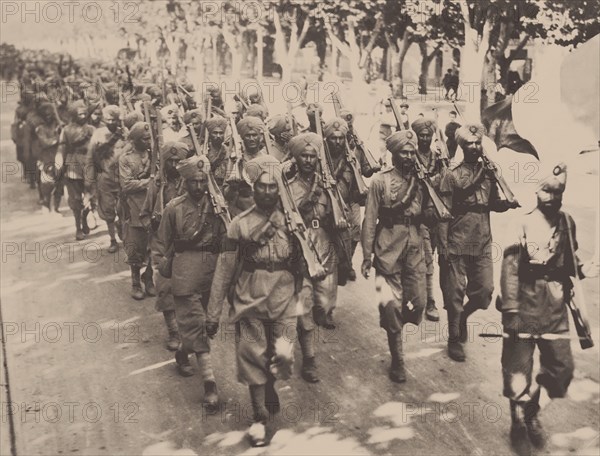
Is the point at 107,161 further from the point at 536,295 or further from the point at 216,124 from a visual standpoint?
the point at 536,295

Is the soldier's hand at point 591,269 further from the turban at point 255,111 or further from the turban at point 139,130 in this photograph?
the turban at point 255,111

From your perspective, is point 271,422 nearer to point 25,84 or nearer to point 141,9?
point 25,84

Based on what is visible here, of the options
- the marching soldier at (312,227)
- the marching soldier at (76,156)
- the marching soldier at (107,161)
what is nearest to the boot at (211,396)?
the marching soldier at (312,227)

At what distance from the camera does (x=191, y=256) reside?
23.0ft

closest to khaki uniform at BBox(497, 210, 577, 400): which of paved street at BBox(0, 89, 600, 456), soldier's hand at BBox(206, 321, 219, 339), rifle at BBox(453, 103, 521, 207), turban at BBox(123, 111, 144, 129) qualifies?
paved street at BBox(0, 89, 600, 456)

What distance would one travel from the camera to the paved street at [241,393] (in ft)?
20.5

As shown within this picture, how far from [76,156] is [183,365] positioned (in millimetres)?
6122

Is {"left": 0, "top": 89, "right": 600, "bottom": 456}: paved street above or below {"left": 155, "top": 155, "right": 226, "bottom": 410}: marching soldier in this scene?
below

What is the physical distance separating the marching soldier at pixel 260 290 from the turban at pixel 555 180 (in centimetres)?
187

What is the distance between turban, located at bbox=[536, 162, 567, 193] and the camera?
577 cm

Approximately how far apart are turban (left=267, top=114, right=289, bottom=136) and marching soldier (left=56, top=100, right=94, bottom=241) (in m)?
3.91

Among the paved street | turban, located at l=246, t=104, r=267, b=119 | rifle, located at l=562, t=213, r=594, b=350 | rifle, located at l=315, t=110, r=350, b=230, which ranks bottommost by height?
the paved street

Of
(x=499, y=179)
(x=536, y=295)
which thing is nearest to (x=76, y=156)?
(x=499, y=179)

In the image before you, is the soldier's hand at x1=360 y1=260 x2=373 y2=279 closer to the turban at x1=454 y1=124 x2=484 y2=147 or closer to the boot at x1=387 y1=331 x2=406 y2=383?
the boot at x1=387 y1=331 x2=406 y2=383
